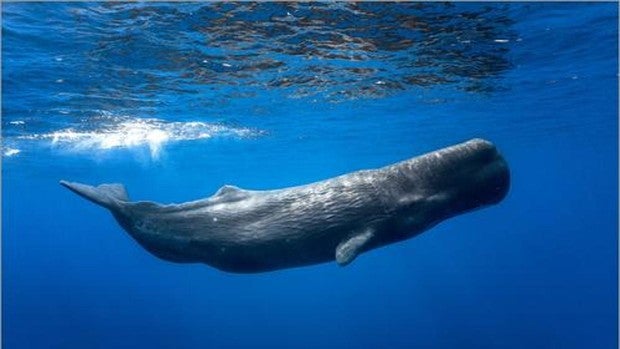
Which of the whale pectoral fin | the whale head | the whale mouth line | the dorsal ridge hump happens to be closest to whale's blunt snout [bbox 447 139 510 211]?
the whale head

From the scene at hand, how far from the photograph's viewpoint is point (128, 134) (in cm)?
2803

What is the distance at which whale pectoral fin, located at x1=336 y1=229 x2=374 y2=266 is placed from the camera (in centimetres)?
599

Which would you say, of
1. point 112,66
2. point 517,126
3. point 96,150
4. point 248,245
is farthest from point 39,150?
point 517,126

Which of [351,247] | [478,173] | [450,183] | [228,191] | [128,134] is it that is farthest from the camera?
[128,134]

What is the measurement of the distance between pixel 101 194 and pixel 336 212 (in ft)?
12.7

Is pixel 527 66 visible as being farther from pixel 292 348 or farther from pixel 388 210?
pixel 292 348

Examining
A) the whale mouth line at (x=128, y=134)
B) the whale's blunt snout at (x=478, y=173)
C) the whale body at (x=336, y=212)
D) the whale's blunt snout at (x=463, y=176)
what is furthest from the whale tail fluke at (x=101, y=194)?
the whale mouth line at (x=128, y=134)

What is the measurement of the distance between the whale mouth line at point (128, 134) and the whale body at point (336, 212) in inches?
683

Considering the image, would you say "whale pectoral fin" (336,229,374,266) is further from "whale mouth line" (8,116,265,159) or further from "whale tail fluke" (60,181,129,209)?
"whale mouth line" (8,116,265,159)

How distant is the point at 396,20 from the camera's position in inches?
491

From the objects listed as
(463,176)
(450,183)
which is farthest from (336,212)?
(463,176)

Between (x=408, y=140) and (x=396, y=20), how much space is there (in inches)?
1009

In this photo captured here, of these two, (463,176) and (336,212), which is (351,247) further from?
(463,176)

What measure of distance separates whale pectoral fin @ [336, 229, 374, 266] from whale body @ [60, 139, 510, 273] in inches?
0.5
